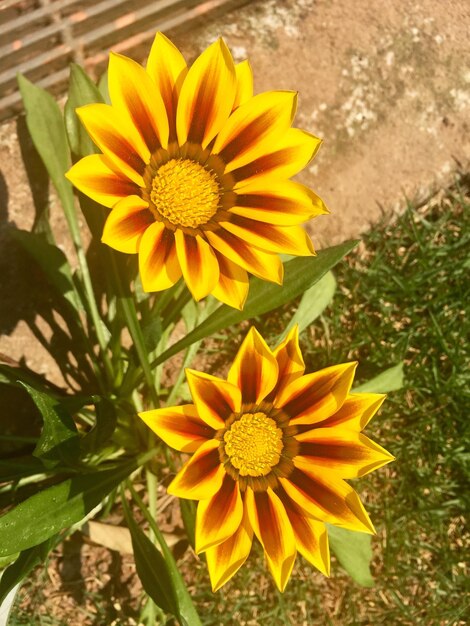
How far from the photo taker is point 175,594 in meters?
1.39

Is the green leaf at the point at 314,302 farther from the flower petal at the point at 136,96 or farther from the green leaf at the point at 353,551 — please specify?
the flower petal at the point at 136,96

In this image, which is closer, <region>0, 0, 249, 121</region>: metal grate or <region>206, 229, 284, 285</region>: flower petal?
<region>206, 229, 284, 285</region>: flower petal


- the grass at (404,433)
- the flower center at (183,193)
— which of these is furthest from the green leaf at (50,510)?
the grass at (404,433)

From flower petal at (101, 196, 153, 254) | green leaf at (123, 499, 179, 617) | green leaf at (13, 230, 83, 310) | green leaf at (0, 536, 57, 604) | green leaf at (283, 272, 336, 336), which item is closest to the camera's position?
flower petal at (101, 196, 153, 254)

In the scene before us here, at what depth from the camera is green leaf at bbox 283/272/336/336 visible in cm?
180

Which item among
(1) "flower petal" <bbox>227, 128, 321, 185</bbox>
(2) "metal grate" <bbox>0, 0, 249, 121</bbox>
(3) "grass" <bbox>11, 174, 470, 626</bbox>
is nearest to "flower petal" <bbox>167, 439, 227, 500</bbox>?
(1) "flower petal" <bbox>227, 128, 321, 185</bbox>

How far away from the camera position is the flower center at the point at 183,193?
1187 mm

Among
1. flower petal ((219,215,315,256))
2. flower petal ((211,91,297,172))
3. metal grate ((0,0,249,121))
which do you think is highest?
metal grate ((0,0,249,121))

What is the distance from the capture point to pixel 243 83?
1151mm

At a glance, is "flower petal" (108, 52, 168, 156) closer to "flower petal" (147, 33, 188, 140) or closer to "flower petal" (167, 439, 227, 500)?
"flower petal" (147, 33, 188, 140)

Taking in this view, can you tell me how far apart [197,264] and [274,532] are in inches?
17.0

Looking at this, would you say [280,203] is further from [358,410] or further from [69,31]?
[69,31]

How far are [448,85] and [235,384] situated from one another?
1302 millimetres

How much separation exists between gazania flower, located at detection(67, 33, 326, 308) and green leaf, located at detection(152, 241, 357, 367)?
25 cm
